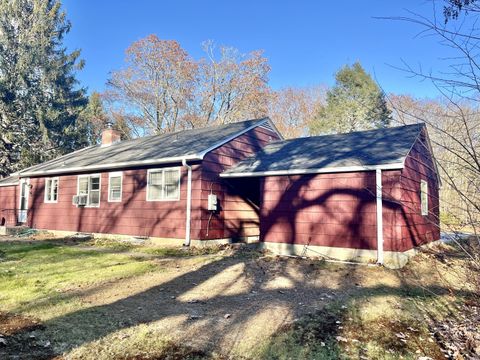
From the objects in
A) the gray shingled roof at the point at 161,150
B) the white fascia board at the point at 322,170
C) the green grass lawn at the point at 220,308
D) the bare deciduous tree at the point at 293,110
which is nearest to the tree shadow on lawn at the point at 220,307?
the green grass lawn at the point at 220,308

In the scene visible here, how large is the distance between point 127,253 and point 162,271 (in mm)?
3241

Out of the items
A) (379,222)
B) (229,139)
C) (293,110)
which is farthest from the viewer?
(293,110)

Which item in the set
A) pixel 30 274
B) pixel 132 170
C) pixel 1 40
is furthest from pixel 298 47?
pixel 1 40

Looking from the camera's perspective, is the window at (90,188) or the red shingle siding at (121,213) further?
the window at (90,188)

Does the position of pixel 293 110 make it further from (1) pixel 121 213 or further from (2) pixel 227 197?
(1) pixel 121 213

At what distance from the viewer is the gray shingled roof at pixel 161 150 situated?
1309cm

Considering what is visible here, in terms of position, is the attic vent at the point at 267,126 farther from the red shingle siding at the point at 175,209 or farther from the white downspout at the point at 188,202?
the white downspout at the point at 188,202

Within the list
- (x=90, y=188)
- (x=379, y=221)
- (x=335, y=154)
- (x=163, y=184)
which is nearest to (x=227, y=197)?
(x=163, y=184)

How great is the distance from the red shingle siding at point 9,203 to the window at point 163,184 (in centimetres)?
1093

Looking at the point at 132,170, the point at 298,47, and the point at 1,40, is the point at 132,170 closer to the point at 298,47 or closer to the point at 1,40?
the point at 298,47

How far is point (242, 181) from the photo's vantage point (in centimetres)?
1395

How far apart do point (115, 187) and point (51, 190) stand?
16.2ft

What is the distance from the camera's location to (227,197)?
1357 centimetres

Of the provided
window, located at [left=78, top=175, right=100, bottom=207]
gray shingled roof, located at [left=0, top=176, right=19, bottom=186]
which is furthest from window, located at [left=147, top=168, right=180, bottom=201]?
gray shingled roof, located at [left=0, top=176, right=19, bottom=186]
